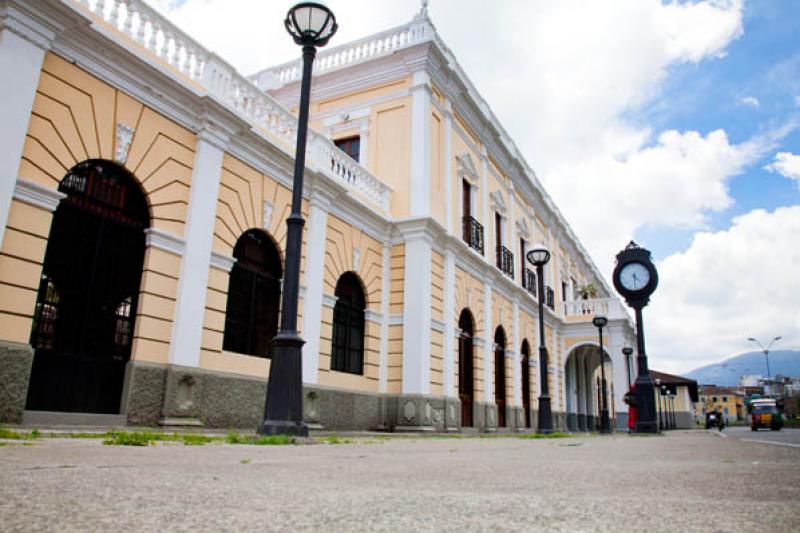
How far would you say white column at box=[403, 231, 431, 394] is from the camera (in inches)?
560

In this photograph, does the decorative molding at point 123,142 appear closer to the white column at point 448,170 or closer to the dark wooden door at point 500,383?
the white column at point 448,170

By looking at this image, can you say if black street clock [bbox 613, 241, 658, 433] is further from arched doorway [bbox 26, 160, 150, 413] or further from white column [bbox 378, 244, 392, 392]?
arched doorway [bbox 26, 160, 150, 413]

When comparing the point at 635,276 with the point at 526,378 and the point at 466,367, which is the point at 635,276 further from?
the point at 526,378

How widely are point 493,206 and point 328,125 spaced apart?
7062 millimetres

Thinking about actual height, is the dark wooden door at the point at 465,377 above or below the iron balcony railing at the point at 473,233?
below

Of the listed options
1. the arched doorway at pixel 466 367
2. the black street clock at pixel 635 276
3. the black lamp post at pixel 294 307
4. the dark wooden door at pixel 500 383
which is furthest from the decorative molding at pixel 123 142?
the dark wooden door at pixel 500 383

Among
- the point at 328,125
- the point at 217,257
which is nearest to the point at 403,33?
the point at 328,125

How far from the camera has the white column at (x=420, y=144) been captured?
15.3 metres

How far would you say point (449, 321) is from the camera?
16.1 meters

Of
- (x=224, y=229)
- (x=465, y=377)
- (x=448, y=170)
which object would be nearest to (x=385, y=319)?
(x=465, y=377)

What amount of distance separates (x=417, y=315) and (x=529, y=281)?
11824mm

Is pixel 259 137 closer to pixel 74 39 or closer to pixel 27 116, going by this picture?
pixel 74 39

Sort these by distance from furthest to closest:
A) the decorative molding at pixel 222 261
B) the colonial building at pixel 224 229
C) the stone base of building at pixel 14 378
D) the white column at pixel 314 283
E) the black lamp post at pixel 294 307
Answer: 1. the white column at pixel 314 283
2. the decorative molding at pixel 222 261
3. the colonial building at pixel 224 229
4. the stone base of building at pixel 14 378
5. the black lamp post at pixel 294 307

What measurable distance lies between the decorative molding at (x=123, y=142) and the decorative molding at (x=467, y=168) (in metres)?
11.2
